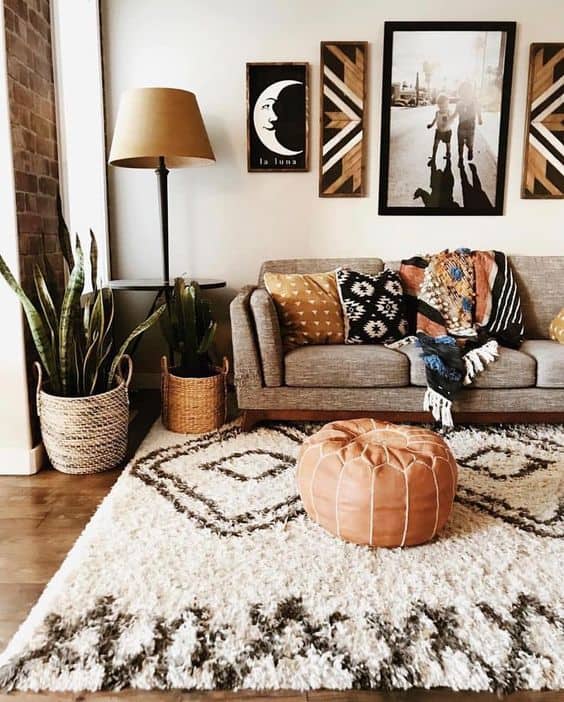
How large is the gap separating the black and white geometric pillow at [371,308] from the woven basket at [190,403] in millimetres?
759

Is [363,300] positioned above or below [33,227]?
below

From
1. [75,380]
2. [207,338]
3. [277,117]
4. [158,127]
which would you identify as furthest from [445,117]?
[75,380]

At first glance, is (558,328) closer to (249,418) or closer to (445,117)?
(445,117)

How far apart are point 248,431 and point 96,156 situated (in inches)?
72.4

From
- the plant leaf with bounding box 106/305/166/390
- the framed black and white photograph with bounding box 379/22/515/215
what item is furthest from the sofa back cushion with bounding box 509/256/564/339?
the plant leaf with bounding box 106/305/166/390

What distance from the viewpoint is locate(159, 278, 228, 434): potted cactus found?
3.06m

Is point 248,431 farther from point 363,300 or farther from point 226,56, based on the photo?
point 226,56

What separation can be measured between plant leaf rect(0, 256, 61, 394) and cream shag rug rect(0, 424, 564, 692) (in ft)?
1.84

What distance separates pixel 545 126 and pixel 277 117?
153 cm

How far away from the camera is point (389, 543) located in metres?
1.97

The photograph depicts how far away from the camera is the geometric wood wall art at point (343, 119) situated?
11.9 ft

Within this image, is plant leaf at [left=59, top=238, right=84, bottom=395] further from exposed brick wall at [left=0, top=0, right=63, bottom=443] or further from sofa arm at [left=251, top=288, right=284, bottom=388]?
sofa arm at [left=251, top=288, right=284, bottom=388]

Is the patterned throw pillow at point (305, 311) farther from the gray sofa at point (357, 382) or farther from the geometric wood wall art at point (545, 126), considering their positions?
the geometric wood wall art at point (545, 126)

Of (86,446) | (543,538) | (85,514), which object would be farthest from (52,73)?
(543,538)
